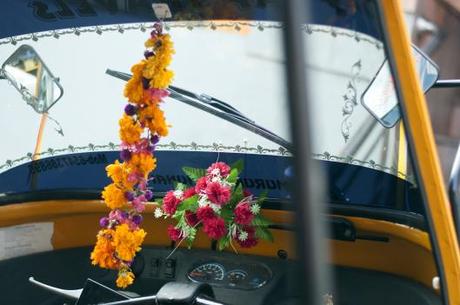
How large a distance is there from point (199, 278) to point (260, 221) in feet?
0.97

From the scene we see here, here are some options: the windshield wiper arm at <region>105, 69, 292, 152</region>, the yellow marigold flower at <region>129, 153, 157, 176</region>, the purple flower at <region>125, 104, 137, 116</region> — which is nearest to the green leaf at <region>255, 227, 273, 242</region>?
the windshield wiper arm at <region>105, 69, 292, 152</region>

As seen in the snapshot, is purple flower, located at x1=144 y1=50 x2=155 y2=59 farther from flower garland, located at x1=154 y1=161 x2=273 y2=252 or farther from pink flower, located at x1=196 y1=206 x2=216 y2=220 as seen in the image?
pink flower, located at x1=196 y1=206 x2=216 y2=220

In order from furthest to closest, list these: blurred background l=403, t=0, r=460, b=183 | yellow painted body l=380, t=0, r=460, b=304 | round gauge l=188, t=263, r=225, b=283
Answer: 1. blurred background l=403, t=0, r=460, b=183
2. round gauge l=188, t=263, r=225, b=283
3. yellow painted body l=380, t=0, r=460, b=304

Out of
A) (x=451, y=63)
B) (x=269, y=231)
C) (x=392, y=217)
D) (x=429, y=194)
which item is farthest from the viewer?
(x=451, y=63)

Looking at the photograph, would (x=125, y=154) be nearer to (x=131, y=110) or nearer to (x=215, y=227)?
(x=131, y=110)

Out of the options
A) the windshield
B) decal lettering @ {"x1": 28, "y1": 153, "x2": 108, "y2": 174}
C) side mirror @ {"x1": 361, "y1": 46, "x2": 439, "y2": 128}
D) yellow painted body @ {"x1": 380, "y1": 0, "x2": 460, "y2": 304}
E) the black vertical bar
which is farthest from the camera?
decal lettering @ {"x1": 28, "y1": 153, "x2": 108, "y2": 174}

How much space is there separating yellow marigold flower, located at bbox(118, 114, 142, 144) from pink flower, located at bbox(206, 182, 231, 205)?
11.6 inches

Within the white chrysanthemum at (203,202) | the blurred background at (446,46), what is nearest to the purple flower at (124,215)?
the white chrysanthemum at (203,202)


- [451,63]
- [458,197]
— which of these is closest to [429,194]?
[458,197]

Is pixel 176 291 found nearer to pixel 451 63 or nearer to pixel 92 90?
pixel 92 90

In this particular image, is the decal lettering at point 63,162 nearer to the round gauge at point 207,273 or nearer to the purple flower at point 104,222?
the purple flower at point 104,222

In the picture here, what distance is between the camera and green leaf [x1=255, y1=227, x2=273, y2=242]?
2.20 m

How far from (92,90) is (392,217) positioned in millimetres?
1110

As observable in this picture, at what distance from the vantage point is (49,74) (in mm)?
2344
